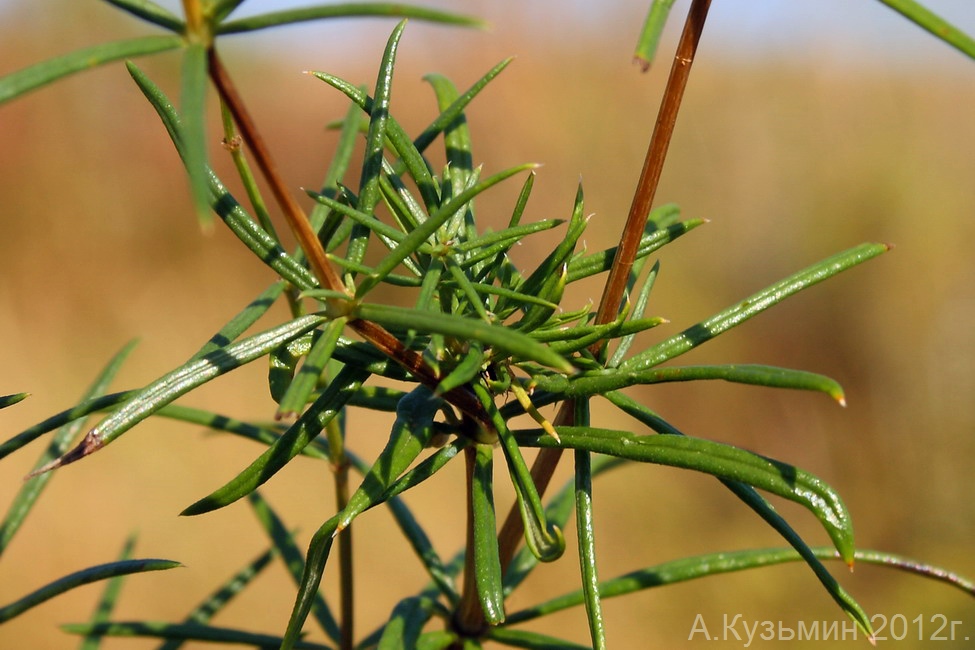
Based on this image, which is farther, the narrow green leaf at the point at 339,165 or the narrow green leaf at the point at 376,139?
the narrow green leaf at the point at 339,165

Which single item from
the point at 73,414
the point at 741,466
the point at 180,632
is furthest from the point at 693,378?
the point at 180,632

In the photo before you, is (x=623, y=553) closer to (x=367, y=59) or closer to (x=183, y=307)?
(x=183, y=307)

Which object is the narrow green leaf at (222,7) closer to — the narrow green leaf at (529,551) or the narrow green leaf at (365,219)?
the narrow green leaf at (365,219)

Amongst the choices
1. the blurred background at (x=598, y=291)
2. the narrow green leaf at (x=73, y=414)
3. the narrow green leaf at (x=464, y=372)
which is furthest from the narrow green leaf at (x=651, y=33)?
the blurred background at (x=598, y=291)

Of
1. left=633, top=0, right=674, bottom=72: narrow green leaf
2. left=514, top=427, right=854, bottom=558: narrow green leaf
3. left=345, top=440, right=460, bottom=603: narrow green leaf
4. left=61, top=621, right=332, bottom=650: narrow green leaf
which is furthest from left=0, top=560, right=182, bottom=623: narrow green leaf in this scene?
left=633, top=0, right=674, bottom=72: narrow green leaf

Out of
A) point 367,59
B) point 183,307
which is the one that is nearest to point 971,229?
point 367,59
